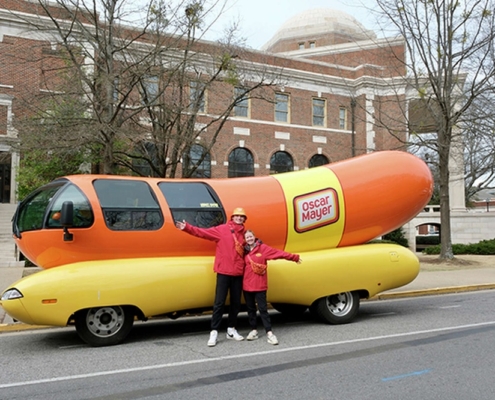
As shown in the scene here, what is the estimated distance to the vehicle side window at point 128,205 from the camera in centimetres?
673

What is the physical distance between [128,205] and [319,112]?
25008 mm

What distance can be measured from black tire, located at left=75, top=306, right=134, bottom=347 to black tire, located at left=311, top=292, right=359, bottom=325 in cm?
295

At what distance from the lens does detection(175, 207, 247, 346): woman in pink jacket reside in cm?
661

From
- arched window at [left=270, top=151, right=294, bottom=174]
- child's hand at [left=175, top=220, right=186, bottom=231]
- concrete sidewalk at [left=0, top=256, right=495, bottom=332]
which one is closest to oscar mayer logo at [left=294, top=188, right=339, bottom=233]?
child's hand at [left=175, top=220, right=186, bottom=231]

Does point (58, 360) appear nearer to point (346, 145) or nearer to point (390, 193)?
point (390, 193)

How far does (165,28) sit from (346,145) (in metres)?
19.3

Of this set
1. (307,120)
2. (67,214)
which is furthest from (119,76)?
(307,120)

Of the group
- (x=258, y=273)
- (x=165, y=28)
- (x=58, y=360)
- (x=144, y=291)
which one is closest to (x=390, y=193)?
(x=258, y=273)

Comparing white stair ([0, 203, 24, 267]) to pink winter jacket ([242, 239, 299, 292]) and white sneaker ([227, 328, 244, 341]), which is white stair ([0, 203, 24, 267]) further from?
pink winter jacket ([242, 239, 299, 292])

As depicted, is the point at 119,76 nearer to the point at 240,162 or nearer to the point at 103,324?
the point at 103,324

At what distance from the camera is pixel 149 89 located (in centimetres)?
1599

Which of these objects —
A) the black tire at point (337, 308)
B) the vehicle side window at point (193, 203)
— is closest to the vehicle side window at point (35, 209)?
the vehicle side window at point (193, 203)

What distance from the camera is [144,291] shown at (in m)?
6.54

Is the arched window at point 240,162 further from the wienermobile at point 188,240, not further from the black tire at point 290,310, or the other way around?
the wienermobile at point 188,240
